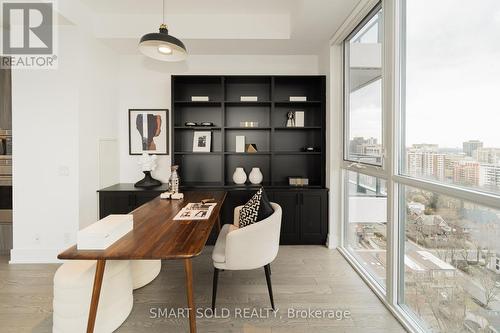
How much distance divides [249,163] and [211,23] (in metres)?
1.96

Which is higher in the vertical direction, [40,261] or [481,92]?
[481,92]

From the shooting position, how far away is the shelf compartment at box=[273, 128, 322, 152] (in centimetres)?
411

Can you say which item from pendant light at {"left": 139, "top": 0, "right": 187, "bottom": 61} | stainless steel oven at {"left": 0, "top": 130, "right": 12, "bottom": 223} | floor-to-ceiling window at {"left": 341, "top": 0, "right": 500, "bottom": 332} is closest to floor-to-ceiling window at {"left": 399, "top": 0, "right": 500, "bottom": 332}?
floor-to-ceiling window at {"left": 341, "top": 0, "right": 500, "bottom": 332}

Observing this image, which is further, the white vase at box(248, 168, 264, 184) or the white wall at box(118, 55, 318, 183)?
the white wall at box(118, 55, 318, 183)

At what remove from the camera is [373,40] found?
8.73 feet

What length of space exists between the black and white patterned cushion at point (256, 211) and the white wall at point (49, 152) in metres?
2.13

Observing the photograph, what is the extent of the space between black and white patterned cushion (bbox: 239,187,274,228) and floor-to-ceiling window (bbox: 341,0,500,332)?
1.01 meters

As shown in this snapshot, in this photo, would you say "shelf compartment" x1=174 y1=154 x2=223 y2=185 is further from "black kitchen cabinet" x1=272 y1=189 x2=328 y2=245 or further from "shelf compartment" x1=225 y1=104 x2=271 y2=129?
"black kitchen cabinet" x1=272 y1=189 x2=328 y2=245

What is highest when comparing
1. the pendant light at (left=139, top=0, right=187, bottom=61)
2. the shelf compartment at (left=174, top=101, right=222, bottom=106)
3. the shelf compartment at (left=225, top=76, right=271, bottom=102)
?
the shelf compartment at (left=225, top=76, right=271, bottom=102)

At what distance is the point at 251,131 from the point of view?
162 inches

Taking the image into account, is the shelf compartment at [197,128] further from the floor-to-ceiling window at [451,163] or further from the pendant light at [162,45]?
the floor-to-ceiling window at [451,163]

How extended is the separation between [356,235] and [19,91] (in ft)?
13.9

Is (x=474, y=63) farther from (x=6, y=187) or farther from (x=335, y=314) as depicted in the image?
(x=6, y=187)

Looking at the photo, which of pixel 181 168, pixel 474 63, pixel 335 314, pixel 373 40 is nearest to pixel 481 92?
pixel 474 63
